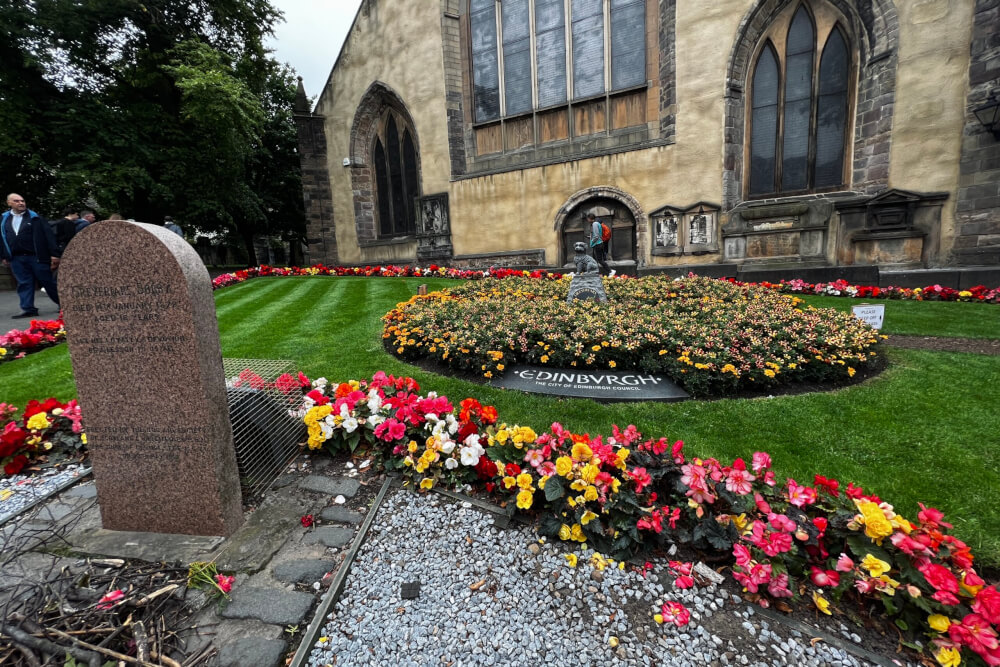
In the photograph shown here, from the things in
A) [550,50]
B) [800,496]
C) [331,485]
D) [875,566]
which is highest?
[550,50]

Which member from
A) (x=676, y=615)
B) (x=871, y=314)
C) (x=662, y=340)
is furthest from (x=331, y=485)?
(x=871, y=314)

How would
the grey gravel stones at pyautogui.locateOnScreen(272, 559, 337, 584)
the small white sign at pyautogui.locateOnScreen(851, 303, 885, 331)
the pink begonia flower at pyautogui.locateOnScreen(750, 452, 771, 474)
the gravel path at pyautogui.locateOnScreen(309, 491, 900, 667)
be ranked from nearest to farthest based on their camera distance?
the gravel path at pyautogui.locateOnScreen(309, 491, 900, 667)
the grey gravel stones at pyautogui.locateOnScreen(272, 559, 337, 584)
the pink begonia flower at pyautogui.locateOnScreen(750, 452, 771, 474)
the small white sign at pyautogui.locateOnScreen(851, 303, 885, 331)

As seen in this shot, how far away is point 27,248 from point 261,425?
9.17 meters

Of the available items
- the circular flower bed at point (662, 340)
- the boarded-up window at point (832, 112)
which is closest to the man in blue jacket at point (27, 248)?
the circular flower bed at point (662, 340)

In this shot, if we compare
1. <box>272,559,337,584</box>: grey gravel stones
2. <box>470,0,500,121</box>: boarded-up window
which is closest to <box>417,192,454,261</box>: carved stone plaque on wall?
<box>470,0,500,121</box>: boarded-up window

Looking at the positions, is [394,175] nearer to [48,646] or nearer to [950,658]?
[48,646]

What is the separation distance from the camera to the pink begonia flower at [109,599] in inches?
77.6

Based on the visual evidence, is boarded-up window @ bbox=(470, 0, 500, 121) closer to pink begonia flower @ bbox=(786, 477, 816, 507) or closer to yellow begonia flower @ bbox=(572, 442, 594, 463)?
yellow begonia flower @ bbox=(572, 442, 594, 463)

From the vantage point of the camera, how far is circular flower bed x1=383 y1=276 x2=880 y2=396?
4738mm

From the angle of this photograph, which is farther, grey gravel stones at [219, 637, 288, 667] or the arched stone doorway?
the arched stone doorway

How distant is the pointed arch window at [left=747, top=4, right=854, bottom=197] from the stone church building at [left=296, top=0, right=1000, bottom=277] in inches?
1.6

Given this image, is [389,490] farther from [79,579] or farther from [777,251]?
[777,251]

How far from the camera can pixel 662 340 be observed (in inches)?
204

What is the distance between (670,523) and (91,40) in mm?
22585
